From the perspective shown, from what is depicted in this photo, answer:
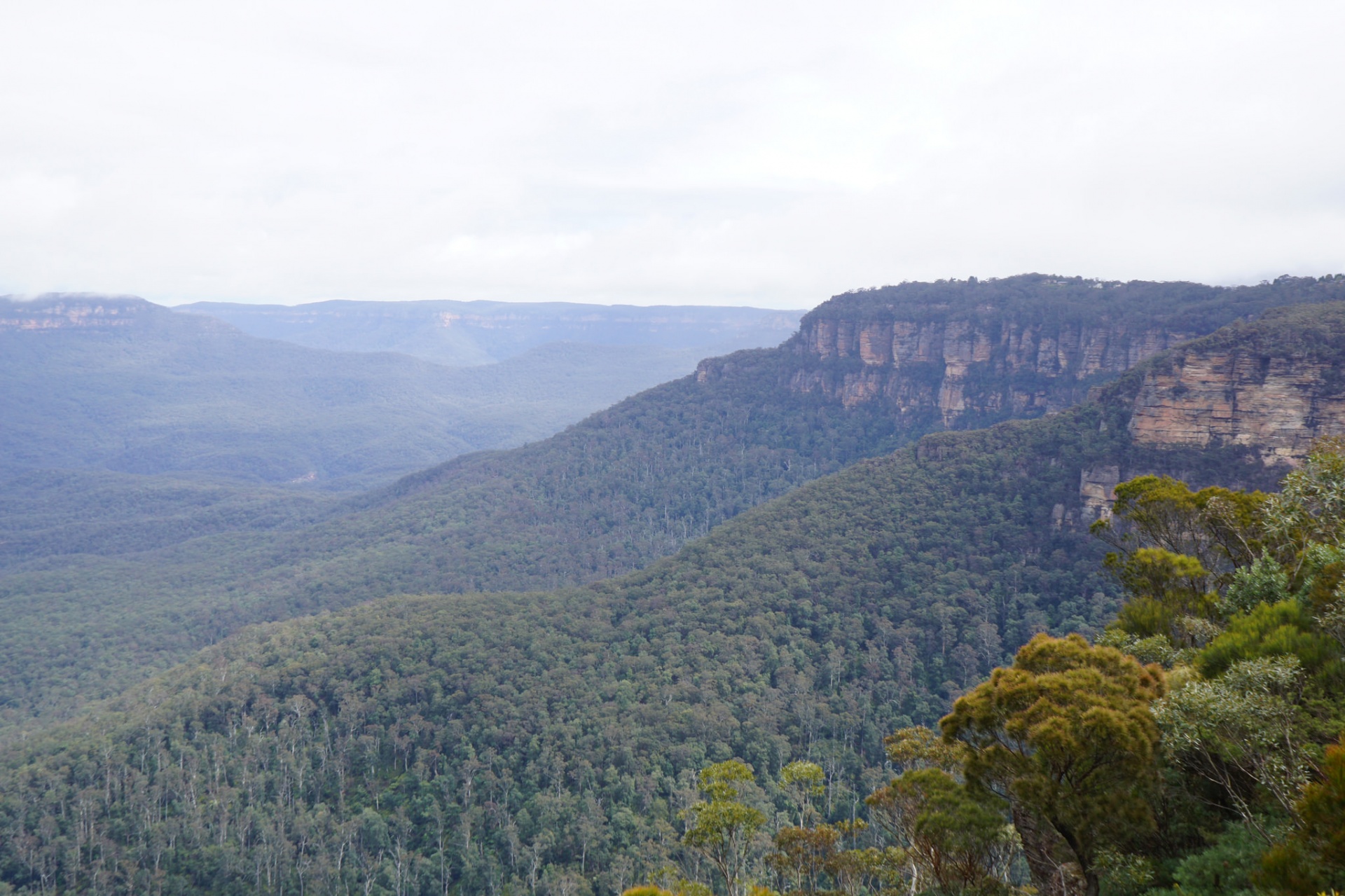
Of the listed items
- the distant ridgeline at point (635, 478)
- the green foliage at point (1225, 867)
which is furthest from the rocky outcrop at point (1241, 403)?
the green foliage at point (1225, 867)

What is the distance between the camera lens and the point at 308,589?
84688 millimetres

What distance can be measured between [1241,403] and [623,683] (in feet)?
154

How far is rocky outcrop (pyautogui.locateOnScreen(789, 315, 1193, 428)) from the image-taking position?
289 feet

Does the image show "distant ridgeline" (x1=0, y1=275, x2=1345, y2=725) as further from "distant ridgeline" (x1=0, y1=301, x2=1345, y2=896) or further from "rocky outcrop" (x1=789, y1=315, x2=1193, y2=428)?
"distant ridgeline" (x1=0, y1=301, x2=1345, y2=896)

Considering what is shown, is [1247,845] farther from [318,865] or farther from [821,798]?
[318,865]

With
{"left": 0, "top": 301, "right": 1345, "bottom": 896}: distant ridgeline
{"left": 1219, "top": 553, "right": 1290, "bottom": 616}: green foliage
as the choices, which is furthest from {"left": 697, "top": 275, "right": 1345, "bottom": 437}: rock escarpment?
{"left": 1219, "top": 553, "right": 1290, "bottom": 616}: green foliage

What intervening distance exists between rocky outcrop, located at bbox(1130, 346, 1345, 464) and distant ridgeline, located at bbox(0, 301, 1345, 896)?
0.14 meters

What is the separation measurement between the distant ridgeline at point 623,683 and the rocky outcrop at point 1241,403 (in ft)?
0.47

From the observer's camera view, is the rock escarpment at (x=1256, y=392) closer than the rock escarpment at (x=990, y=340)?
Yes

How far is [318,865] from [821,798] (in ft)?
93.0

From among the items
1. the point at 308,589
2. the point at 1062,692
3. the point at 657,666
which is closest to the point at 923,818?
the point at 1062,692

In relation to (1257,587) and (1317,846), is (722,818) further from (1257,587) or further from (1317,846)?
(1257,587)

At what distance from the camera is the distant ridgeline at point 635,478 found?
7944 cm

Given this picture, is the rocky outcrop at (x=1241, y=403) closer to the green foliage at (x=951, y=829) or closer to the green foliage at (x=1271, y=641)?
the green foliage at (x=1271, y=641)
